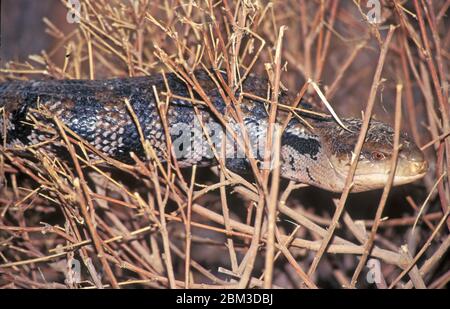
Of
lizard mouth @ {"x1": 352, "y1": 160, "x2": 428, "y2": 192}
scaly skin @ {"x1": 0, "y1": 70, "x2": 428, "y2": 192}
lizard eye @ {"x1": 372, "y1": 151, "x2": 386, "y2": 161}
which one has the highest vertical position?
scaly skin @ {"x1": 0, "y1": 70, "x2": 428, "y2": 192}

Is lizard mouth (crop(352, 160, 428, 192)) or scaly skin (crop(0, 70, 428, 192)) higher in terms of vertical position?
scaly skin (crop(0, 70, 428, 192))

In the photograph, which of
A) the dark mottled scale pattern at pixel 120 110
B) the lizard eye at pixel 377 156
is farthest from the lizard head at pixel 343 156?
the dark mottled scale pattern at pixel 120 110

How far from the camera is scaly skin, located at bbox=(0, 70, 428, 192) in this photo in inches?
90.3

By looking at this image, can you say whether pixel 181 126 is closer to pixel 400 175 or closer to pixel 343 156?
pixel 343 156

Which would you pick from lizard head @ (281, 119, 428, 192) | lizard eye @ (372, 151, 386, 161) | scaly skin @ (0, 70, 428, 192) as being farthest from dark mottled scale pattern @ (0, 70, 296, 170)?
lizard eye @ (372, 151, 386, 161)

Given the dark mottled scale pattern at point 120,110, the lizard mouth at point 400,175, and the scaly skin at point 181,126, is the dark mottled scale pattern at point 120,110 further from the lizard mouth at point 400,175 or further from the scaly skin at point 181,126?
the lizard mouth at point 400,175

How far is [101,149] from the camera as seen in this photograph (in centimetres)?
239

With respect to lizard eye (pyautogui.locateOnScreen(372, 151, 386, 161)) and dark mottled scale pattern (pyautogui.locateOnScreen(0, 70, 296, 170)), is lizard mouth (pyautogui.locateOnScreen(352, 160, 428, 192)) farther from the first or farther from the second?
dark mottled scale pattern (pyautogui.locateOnScreen(0, 70, 296, 170))

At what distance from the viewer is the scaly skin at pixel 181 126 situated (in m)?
2.29
